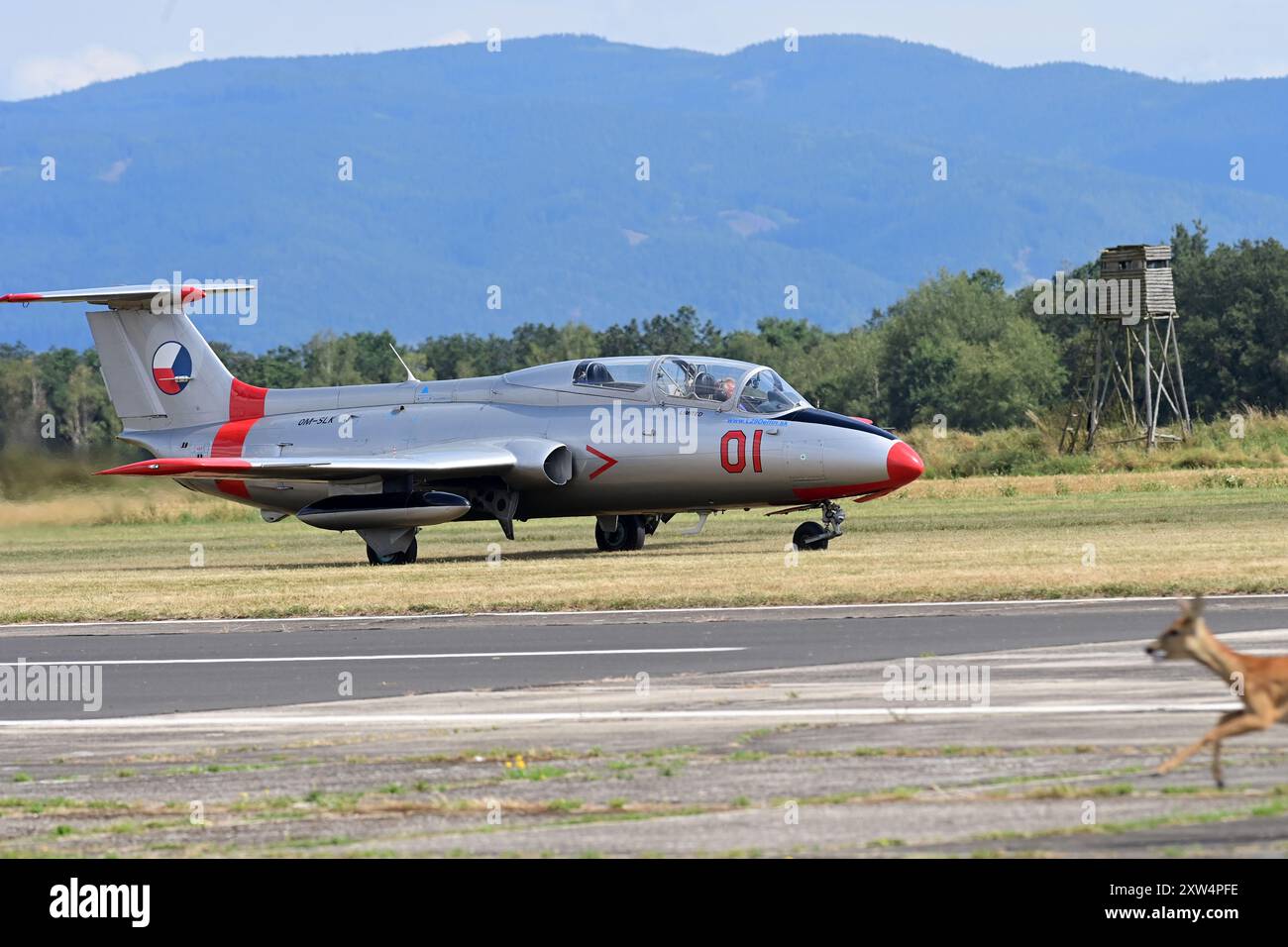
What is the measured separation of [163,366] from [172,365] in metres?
0.16

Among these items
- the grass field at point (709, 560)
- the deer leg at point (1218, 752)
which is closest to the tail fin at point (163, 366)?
the grass field at point (709, 560)

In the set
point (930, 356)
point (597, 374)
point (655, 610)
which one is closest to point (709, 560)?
point (597, 374)

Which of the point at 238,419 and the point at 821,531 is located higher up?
the point at 238,419

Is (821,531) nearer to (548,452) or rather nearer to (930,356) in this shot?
(548,452)

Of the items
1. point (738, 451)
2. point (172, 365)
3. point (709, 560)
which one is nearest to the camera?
point (709, 560)

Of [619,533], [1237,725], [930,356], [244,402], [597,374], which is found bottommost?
[1237,725]

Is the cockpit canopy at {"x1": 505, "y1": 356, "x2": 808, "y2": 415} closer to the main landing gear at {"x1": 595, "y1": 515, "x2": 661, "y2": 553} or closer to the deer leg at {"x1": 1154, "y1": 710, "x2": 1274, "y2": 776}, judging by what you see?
the main landing gear at {"x1": 595, "y1": 515, "x2": 661, "y2": 553}

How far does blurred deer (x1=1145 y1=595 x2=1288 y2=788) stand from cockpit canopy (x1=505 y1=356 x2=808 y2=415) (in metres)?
17.5

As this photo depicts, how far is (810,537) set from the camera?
25.0 m

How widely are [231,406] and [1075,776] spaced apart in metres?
22.5

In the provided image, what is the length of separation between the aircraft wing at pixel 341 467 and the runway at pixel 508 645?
6.89 metres

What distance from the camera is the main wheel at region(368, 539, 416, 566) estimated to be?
26.0 metres

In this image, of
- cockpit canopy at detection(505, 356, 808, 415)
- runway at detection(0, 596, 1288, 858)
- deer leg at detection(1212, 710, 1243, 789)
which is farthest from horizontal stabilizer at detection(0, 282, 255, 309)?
deer leg at detection(1212, 710, 1243, 789)
